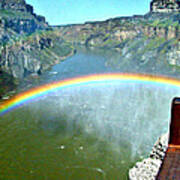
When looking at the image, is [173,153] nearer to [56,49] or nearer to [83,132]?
[83,132]

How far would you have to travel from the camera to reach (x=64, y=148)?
Result: 1619 inches

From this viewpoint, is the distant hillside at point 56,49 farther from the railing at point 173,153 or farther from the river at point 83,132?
the railing at point 173,153

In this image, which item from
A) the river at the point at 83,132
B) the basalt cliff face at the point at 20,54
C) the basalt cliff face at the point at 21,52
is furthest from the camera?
the basalt cliff face at the point at 21,52

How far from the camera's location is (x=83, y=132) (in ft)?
158

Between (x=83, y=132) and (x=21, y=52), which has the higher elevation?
(x=21, y=52)

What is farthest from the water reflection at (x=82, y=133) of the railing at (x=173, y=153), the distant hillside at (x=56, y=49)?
the distant hillside at (x=56, y=49)

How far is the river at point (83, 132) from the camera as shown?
3491 centimetres

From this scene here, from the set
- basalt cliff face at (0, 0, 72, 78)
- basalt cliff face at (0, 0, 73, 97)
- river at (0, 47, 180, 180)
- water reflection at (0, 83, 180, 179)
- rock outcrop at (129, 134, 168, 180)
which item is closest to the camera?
rock outcrop at (129, 134, 168, 180)

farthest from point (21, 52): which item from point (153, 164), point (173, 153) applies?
point (173, 153)

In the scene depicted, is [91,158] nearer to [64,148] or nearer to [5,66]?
[64,148]

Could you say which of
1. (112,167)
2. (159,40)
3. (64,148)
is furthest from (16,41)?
(112,167)

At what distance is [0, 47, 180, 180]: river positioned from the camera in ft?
115

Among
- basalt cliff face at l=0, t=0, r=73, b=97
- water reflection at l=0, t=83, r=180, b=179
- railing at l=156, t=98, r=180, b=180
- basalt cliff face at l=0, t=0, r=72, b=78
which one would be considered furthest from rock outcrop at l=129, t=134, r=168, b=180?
basalt cliff face at l=0, t=0, r=72, b=78

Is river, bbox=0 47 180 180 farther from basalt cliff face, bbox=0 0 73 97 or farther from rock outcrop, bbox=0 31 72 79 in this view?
rock outcrop, bbox=0 31 72 79
